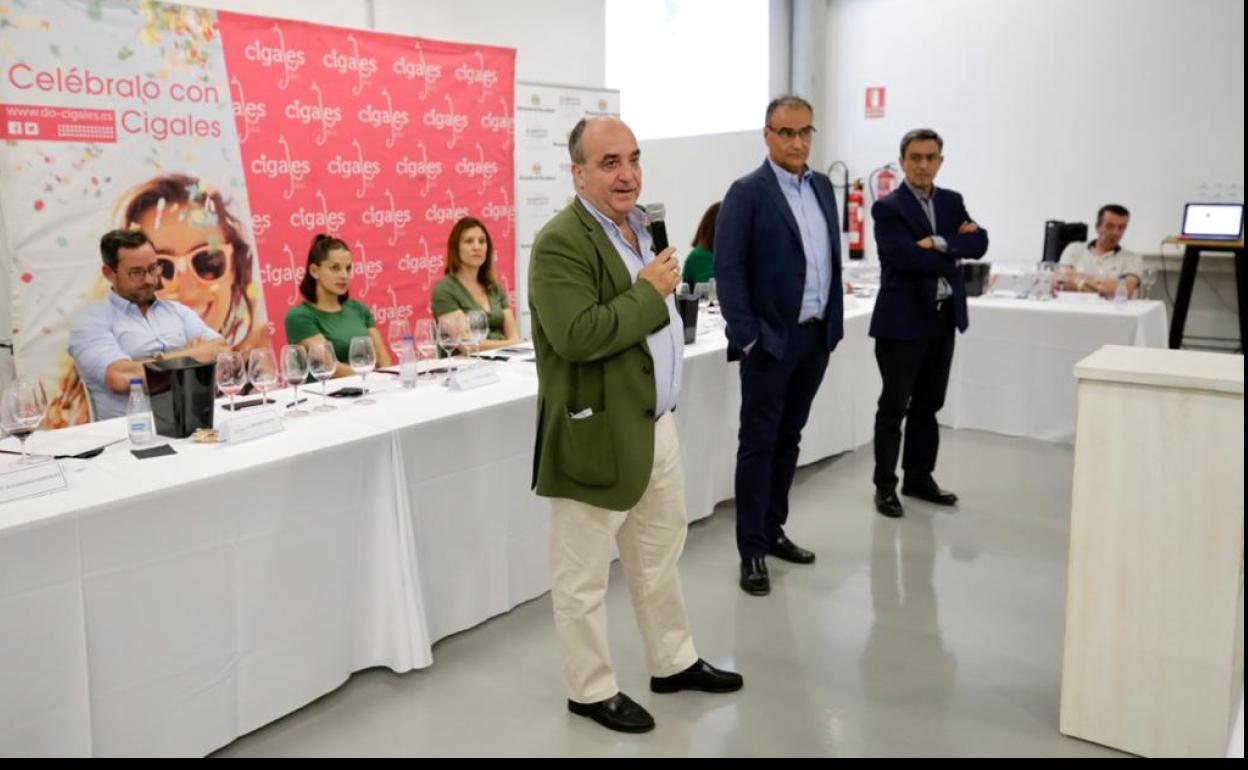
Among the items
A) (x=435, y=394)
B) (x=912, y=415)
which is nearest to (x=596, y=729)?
(x=435, y=394)

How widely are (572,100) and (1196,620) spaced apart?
5005mm

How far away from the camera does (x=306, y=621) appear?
2.44m

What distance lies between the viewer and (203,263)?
14.4 ft

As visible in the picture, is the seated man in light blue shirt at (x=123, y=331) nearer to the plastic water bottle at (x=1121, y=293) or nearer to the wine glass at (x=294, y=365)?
the wine glass at (x=294, y=365)

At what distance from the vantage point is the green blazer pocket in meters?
2.12

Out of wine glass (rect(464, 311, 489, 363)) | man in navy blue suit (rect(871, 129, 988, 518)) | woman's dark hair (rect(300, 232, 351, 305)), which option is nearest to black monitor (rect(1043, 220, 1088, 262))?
man in navy blue suit (rect(871, 129, 988, 518))

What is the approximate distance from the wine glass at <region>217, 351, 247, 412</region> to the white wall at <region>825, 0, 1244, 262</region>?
6.86m

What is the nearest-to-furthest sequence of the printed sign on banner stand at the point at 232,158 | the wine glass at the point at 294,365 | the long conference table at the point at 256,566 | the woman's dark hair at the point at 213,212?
the long conference table at the point at 256,566 < the wine glass at the point at 294,365 < the printed sign on banner stand at the point at 232,158 < the woman's dark hair at the point at 213,212

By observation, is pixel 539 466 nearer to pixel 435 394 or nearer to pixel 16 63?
pixel 435 394

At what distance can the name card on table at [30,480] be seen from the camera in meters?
1.99

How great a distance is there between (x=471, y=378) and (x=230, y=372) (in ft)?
2.53

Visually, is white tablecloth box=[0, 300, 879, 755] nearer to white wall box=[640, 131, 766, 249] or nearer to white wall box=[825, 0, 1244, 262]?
white wall box=[640, 131, 766, 249]

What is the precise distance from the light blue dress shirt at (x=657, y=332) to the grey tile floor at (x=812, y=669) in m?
0.82

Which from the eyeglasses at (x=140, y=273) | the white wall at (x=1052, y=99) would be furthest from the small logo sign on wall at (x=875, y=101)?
the eyeglasses at (x=140, y=273)
